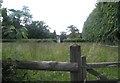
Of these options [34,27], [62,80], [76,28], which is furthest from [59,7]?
[62,80]

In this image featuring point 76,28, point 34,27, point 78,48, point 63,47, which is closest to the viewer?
point 78,48

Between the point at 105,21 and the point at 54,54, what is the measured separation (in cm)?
125

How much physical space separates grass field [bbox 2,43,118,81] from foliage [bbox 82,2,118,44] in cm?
34

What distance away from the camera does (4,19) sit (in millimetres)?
3090

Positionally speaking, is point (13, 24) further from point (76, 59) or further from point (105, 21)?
point (105, 21)

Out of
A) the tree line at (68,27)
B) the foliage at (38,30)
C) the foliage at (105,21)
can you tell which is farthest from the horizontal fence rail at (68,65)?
the foliage at (105,21)

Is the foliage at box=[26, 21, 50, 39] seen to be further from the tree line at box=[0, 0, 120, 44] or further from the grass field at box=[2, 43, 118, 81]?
the grass field at box=[2, 43, 118, 81]

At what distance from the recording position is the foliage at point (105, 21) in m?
4.57

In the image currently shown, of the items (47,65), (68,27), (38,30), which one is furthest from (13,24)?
(68,27)

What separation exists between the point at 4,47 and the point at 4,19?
67 centimetres

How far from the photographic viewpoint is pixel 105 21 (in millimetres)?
4961

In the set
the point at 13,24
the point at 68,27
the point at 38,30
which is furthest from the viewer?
the point at 68,27

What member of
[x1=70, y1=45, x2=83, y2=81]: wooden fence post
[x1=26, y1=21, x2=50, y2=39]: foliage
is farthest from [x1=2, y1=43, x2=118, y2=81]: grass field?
[x1=70, y1=45, x2=83, y2=81]: wooden fence post

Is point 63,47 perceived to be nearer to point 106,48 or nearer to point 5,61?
point 106,48
